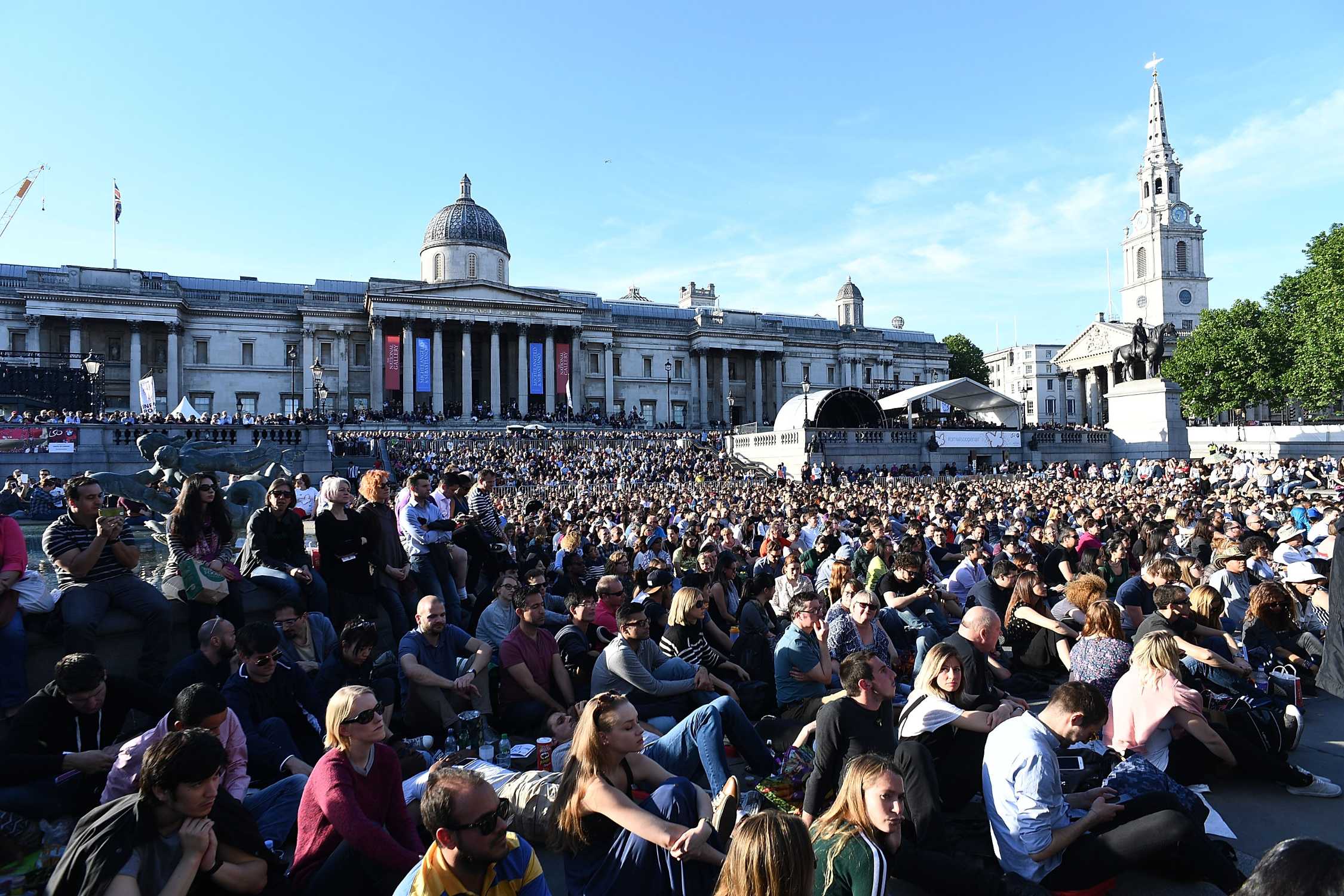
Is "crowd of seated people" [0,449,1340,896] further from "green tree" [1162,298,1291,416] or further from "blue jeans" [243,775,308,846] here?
"green tree" [1162,298,1291,416]

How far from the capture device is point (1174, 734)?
5.49 m

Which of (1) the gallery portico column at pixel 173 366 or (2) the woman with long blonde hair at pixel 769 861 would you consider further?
(1) the gallery portico column at pixel 173 366

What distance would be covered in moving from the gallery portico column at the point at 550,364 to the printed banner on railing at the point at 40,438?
35.7 m

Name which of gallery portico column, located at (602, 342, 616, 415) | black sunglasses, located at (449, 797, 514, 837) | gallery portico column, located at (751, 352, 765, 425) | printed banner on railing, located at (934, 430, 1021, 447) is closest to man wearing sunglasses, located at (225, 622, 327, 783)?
black sunglasses, located at (449, 797, 514, 837)

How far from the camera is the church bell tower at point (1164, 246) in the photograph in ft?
283

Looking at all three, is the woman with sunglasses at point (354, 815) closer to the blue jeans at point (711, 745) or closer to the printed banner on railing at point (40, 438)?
the blue jeans at point (711, 745)

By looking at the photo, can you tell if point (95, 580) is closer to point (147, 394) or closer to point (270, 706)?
point (270, 706)

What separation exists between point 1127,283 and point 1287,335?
43.5 metres

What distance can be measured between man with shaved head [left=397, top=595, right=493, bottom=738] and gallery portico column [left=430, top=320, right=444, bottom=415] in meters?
52.0

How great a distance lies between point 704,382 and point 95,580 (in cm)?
6236

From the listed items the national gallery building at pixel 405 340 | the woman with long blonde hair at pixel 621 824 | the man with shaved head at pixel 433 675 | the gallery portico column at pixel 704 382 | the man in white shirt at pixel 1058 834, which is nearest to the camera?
the woman with long blonde hair at pixel 621 824

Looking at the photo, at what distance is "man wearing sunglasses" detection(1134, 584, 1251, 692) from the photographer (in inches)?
256

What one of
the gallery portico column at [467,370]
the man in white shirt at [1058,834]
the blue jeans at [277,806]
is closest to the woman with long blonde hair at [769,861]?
the man in white shirt at [1058,834]

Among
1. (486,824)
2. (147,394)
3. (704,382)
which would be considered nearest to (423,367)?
(704,382)
